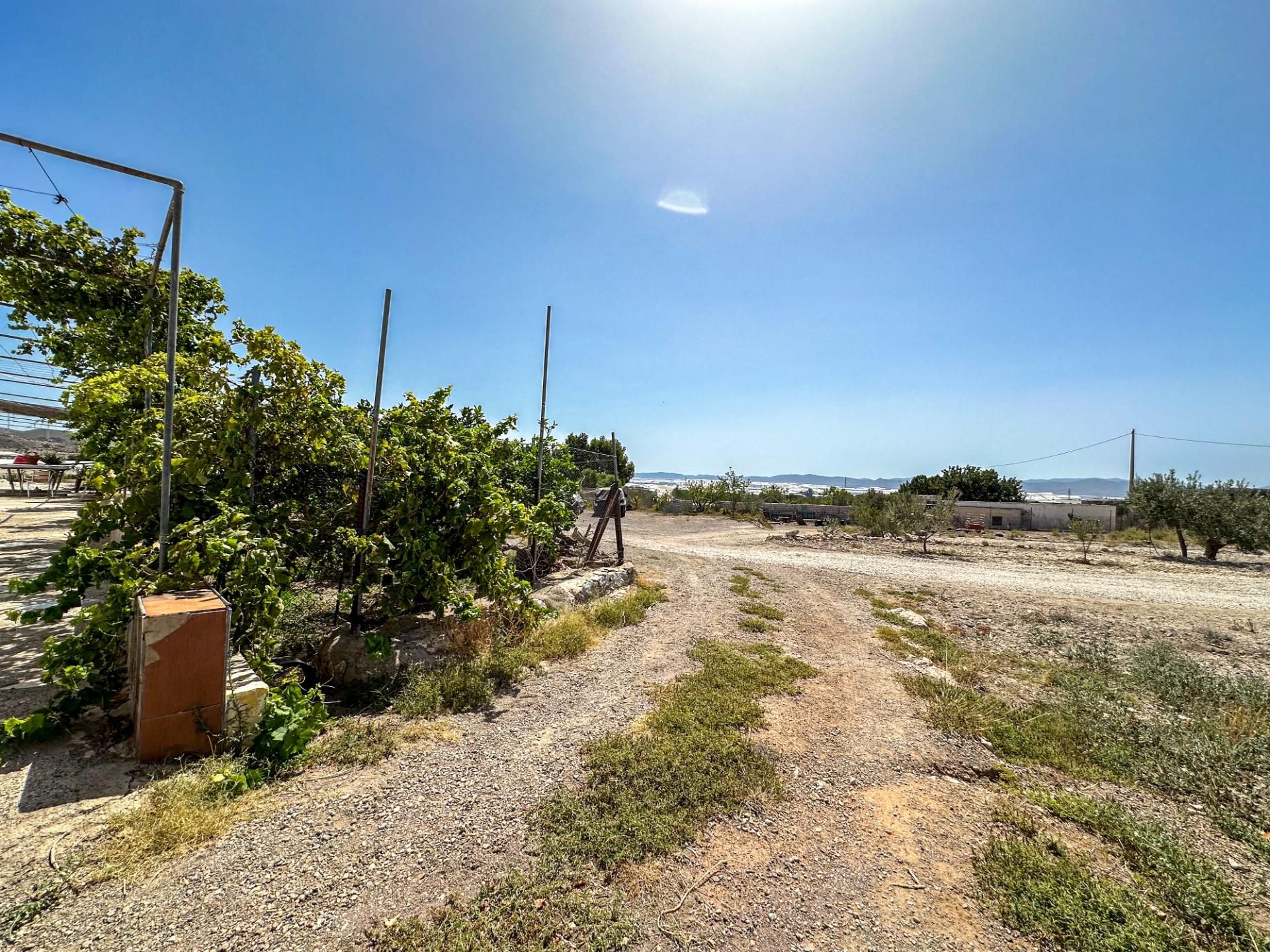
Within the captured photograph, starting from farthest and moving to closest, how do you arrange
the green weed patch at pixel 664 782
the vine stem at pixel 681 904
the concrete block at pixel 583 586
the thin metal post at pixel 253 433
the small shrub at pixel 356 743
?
the concrete block at pixel 583 586 → the thin metal post at pixel 253 433 → the small shrub at pixel 356 743 → the green weed patch at pixel 664 782 → the vine stem at pixel 681 904

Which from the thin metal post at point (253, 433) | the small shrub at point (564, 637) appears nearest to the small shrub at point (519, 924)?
the small shrub at point (564, 637)

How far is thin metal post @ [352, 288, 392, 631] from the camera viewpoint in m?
4.43

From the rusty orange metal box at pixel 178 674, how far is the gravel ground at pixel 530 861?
1.31 ft

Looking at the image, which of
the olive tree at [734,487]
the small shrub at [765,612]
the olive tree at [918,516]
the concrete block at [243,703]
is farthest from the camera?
the olive tree at [734,487]

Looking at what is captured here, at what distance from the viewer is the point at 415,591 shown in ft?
14.9

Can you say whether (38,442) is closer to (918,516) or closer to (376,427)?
(376,427)

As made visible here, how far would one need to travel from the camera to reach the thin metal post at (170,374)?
3.11 metres

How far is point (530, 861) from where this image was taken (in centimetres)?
242

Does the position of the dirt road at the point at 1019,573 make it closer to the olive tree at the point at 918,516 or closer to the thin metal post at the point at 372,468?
the olive tree at the point at 918,516

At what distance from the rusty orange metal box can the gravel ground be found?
399 mm

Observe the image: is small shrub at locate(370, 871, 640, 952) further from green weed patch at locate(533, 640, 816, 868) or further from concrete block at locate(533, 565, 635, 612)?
concrete block at locate(533, 565, 635, 612)

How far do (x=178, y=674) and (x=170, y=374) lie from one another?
75.8 inches

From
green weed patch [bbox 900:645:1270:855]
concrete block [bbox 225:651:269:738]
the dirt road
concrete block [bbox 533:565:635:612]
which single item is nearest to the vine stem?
concrete block [bbox 225:651:269:738]

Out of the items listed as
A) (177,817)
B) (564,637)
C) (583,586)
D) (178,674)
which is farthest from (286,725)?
(583,586)
